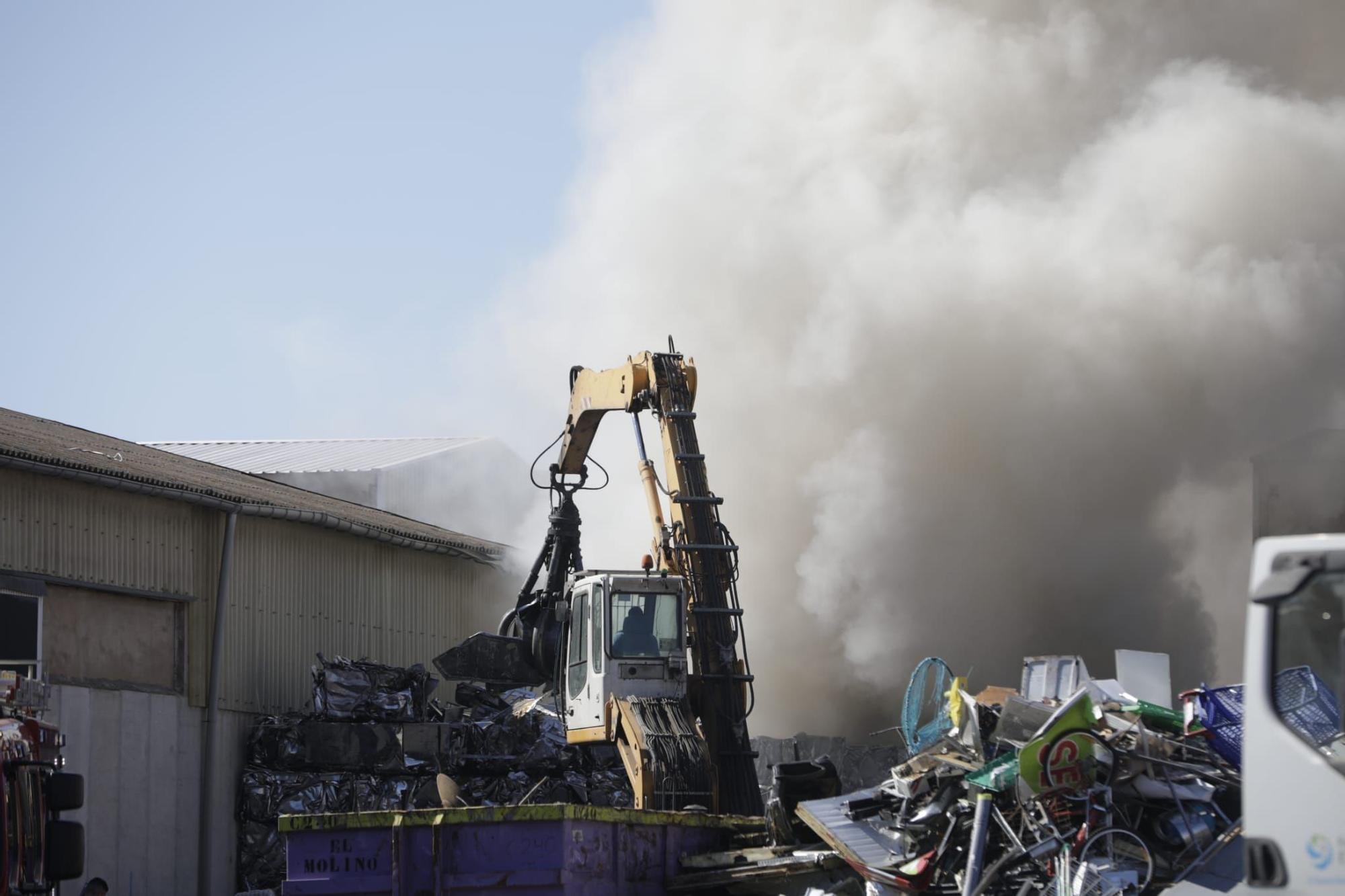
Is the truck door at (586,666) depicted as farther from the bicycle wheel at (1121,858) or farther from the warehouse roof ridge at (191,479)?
the bicycle wheel at (1121,858)

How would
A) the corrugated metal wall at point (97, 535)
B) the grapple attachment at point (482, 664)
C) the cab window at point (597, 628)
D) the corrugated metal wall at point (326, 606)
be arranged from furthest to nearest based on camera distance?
the grapple attachment at point (482, 664) → the corrugated metal wall at point (326, 606) → the corrugated metal wall at point (97, 535) → the cab window at point (597, 628)

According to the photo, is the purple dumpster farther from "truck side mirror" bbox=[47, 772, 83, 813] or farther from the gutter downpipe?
the gutter downpipe

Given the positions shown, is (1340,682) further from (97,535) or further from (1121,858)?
(97,535)

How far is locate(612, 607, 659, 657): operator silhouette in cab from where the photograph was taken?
1590cm

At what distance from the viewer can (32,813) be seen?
7840mm

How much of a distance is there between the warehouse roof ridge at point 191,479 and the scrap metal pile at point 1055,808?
10.7m

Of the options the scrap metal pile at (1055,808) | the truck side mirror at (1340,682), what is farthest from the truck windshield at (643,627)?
the truck side mirror at (1340,682)

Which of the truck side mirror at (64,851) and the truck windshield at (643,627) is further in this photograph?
the truck windshield at (643,627)

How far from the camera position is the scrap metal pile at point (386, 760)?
64.0ft

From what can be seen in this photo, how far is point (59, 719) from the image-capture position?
1686 cm

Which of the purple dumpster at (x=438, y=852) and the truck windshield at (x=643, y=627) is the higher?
the truck windshield at (x=643, y=627)

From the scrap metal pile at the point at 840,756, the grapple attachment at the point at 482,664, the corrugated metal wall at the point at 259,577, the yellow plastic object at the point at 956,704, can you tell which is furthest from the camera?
the grapple attachment at the point at 482,664

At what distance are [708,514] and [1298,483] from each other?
1106cm

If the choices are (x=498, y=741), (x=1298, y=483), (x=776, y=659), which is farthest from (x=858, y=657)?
(x=1298, y=483)
